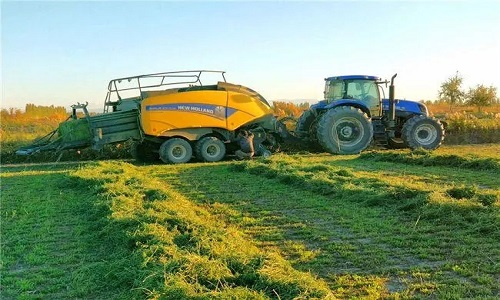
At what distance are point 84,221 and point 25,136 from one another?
12.6 metres

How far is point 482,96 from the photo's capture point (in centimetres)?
3928

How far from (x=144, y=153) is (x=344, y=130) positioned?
231 inches

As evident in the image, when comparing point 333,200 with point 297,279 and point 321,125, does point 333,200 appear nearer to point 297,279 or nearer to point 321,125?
point 297,279

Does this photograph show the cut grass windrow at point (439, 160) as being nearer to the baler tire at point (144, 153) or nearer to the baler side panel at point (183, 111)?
the baler side panel at point (183, 111)

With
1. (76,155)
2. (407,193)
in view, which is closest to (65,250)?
(407,193)

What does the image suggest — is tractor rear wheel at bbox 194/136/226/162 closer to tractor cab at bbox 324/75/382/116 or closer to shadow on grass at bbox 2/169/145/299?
tractor cab at bbox 324/75/382/116

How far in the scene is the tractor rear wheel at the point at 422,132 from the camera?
15820mm

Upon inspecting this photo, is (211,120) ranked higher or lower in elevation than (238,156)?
higher

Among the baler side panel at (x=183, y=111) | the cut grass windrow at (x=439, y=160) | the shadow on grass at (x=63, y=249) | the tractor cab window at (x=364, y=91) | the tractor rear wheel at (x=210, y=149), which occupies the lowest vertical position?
the shadow on grass at (x=63, y=249)

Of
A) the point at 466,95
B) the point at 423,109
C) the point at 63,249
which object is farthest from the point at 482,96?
the point at 63,249

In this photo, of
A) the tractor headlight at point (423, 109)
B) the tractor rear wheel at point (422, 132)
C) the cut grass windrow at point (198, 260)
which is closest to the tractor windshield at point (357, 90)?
the tractor rear wheel at point (422, 132)

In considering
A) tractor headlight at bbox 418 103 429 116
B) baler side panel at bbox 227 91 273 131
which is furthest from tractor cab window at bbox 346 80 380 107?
baler side panel at bbox 227 91 273 131


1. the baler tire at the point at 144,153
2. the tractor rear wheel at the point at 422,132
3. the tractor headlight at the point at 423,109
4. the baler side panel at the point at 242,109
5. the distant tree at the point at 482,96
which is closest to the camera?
the baler side panel at the point at 242,109

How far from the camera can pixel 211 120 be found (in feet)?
46.3
